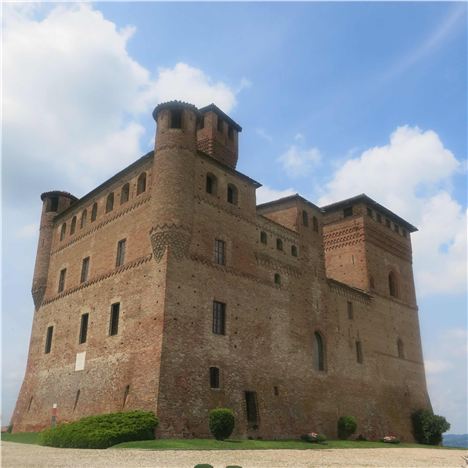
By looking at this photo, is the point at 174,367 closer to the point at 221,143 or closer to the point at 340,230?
the point at 221,143

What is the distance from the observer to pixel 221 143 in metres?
30.2

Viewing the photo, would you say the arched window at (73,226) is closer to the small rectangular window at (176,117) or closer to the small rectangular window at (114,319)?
the small rectangular window at (114,319)

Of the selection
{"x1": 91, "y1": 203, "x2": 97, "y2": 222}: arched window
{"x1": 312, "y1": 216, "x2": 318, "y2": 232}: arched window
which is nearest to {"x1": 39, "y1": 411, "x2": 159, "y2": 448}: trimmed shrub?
{"x1": 91, "y1": 203, "x2": 97, "y2": 222}: arched window

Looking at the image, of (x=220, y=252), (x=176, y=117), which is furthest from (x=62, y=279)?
(x=176, y=117)

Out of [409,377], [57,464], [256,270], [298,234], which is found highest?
[298,234]

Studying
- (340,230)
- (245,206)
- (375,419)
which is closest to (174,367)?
(245,206)

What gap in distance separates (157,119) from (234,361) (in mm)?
12364

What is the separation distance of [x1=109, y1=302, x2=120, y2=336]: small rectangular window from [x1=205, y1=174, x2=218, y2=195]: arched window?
7.18 m

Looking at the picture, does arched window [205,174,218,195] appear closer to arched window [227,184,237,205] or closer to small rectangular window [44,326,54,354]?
arched window [227,184,237,205]

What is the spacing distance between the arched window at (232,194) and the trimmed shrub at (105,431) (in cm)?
1190

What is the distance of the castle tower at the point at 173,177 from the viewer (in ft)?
75.6

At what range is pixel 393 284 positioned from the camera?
129 feet

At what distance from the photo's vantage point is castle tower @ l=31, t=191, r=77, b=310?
31547mm

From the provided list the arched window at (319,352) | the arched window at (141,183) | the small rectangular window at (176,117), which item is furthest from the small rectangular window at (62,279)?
the arched window at (319,352)
